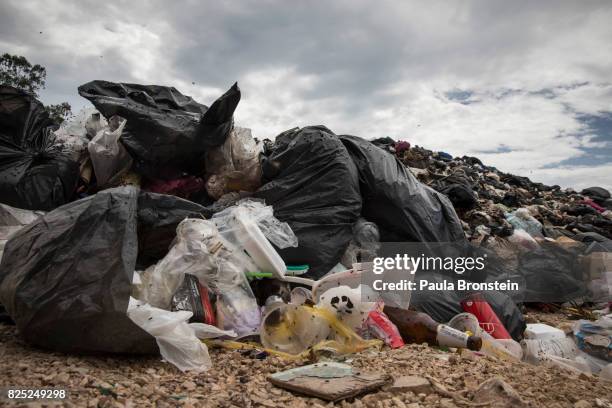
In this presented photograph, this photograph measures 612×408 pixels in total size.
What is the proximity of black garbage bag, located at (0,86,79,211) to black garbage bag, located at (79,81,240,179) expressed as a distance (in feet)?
1.27

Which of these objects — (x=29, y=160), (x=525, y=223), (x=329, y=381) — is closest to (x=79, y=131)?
(x=29, y=160)

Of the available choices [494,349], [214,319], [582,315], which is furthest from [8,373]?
[582,315]

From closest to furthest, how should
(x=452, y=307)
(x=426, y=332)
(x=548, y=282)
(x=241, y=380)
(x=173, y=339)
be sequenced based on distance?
(x=241, y=380) < (x=173, y=339) < (x=426, y=332) < (x=452, y=307) < (x=548, y=282)

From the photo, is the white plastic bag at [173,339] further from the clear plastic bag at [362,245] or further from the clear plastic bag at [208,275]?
the clear plastic bag at [362,245]

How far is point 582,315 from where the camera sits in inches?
130

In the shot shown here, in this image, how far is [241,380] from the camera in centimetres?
154

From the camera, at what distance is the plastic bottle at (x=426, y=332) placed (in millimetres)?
2047

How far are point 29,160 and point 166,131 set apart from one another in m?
0.90

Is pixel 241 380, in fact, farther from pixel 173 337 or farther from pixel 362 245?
pixel 362 245

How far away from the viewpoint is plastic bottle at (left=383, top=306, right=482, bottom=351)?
205 cm

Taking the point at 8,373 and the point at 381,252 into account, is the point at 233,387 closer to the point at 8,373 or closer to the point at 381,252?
the point at 8,373

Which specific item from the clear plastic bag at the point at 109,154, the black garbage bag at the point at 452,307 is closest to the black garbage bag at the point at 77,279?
the clear plastic bag at the point at 109,154

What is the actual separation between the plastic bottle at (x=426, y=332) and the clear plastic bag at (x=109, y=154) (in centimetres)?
205

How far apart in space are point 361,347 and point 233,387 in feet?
2.17
